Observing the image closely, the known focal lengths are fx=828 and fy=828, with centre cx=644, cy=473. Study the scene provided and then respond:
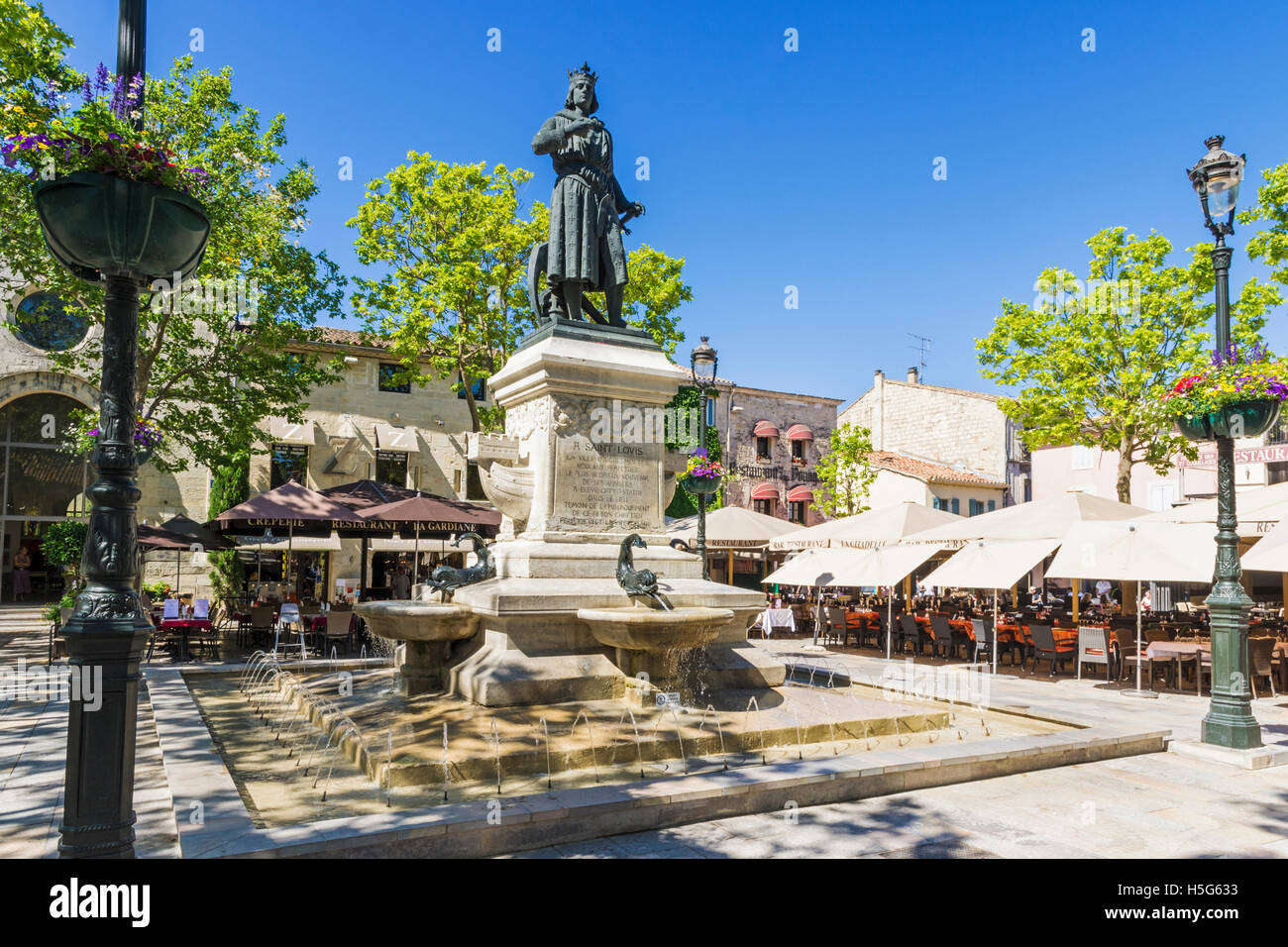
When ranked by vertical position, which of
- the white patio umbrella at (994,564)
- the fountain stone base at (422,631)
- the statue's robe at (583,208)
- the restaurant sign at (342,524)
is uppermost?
the statue's robe at (583,208)

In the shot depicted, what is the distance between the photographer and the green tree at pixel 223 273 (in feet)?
49.6

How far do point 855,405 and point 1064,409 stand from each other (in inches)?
1085

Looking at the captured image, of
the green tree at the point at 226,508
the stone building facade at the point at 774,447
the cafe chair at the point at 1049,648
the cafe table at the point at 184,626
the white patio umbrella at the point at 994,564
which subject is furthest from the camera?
Answer: the stone building facade at the point at 774,447

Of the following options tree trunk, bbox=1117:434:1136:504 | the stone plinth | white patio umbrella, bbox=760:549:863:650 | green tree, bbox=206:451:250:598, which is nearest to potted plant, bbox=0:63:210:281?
the stone plinth

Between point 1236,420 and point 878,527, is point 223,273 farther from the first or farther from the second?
point 1236,420

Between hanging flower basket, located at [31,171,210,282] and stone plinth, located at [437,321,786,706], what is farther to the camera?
stone plinth, located at [437,321,786,706]

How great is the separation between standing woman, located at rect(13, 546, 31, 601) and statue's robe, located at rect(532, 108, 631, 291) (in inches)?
979

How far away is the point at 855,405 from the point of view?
49.0 metres

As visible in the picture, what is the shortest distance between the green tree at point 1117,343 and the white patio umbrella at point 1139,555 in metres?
7.89

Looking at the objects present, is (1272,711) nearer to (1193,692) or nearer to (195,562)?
(1193,692)

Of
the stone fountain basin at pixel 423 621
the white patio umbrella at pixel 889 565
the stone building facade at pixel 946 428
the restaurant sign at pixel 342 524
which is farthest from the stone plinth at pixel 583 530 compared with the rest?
the stone building facade at pixel 946 428

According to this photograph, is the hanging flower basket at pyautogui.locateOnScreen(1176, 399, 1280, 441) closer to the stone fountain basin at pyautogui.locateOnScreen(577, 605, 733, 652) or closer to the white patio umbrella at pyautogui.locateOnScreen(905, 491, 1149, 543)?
the stone fountain basin at pyautogui.locateOnScreen(577, 605, 733, 652)

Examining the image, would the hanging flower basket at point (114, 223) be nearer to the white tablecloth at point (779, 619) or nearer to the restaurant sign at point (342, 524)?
the restaurant sign at point (342, 524)

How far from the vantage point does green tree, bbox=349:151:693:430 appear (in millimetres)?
21391
